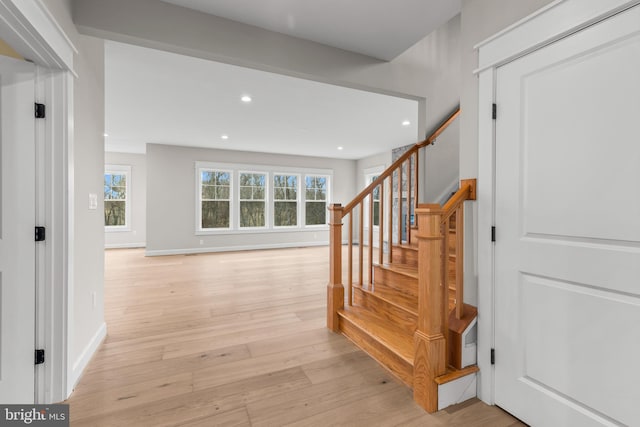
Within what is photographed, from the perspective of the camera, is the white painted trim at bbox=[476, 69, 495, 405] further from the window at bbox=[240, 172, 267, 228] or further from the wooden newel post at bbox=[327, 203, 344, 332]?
the window at bbox=[240, 172, 267, 228]

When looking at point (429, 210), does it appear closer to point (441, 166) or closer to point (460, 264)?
point (460, 264)

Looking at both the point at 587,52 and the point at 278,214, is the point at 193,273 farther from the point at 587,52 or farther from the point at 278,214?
the point at 587,52

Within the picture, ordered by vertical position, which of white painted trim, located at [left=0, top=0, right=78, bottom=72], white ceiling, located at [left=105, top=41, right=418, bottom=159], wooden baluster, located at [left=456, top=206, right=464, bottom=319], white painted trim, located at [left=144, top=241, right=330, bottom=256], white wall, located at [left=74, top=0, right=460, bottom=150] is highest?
white ceiling, located at [left=105, top=41, right=418, bottom=159]

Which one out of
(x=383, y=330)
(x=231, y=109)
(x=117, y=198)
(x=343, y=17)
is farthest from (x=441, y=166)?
(x=117, y=198)

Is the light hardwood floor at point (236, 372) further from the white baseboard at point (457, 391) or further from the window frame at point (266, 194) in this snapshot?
the window frame at point (266, 194)

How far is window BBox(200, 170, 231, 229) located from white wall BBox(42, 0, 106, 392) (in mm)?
4929

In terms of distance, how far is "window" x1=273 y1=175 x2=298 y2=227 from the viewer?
800cm

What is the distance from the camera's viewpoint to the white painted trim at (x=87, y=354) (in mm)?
1831

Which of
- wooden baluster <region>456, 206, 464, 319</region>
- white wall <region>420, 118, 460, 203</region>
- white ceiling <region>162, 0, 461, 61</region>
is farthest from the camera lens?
white wall <region>420, 118, 460, 203</region>

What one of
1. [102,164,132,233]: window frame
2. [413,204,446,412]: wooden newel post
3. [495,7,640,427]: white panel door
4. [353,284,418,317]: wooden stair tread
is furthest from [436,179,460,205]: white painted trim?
[102,164,132,233]: window frame

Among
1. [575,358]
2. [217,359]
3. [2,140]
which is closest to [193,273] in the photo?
[217,359]

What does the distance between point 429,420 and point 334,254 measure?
1.41 meters

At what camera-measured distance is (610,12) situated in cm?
118

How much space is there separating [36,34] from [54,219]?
95 centimetres
